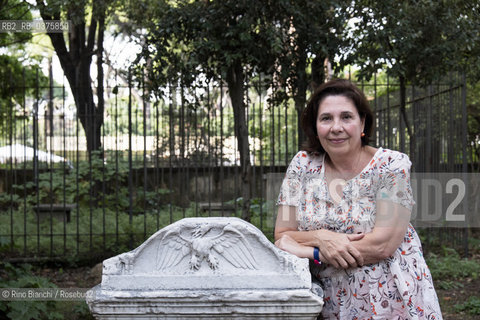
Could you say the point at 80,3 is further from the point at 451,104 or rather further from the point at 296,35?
the point at 451,104

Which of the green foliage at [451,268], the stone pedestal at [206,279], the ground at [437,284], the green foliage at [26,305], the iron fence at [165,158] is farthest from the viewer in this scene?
the iron fence at [165,158]

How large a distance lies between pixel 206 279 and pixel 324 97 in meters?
0.92

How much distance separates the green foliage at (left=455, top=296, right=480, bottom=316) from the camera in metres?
5.53

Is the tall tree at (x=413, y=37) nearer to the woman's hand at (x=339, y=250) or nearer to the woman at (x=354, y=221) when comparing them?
the woman at (x=354, y=221)

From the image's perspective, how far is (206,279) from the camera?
204 cm

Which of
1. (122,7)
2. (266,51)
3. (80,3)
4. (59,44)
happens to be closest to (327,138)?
(266,51)

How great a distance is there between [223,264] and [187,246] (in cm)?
15

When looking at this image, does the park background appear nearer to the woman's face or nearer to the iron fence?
the iron fence

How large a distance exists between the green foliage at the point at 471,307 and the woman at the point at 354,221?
3742mm

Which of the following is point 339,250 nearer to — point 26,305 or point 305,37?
point 26,305

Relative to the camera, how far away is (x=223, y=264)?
6.84ft

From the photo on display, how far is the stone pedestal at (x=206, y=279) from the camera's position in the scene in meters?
2.01

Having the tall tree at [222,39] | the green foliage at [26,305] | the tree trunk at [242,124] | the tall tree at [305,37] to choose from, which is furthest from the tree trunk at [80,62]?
the green foliage at [26,305]

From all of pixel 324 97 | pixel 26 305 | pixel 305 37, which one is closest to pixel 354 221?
pixel 324 97
